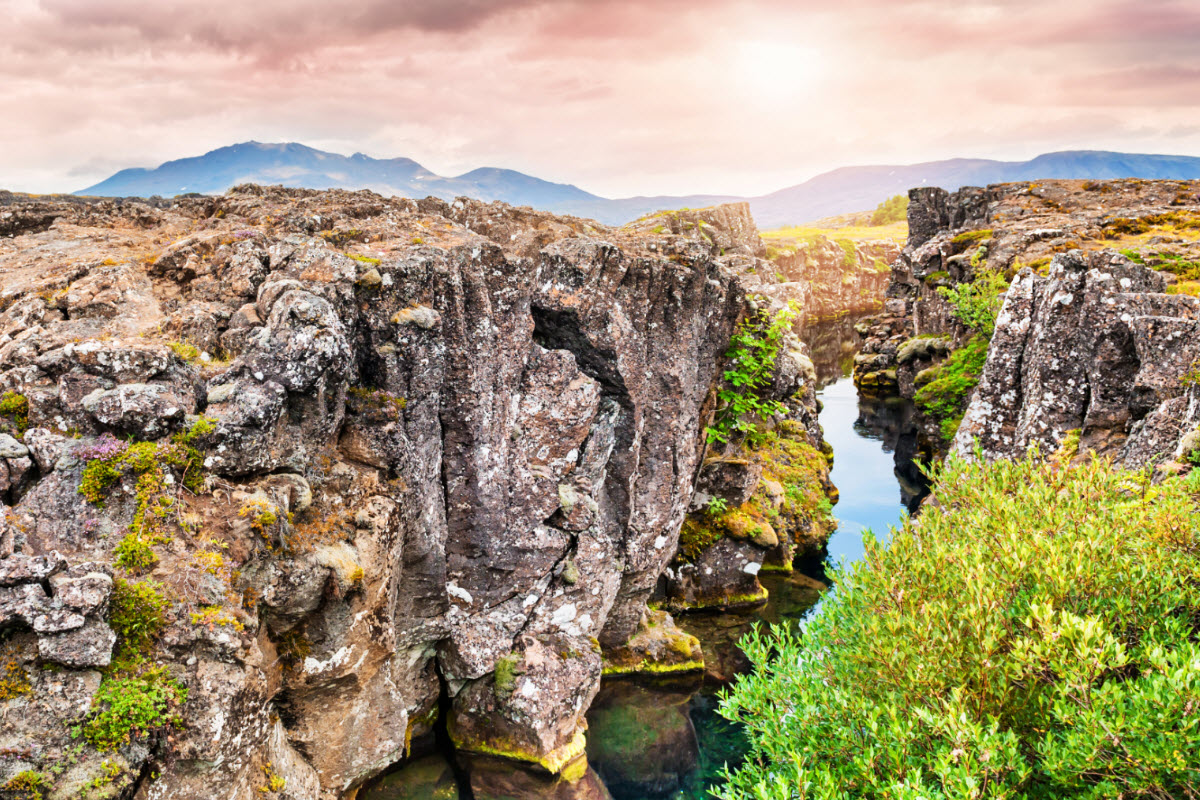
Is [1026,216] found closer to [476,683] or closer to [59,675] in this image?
[476,683]

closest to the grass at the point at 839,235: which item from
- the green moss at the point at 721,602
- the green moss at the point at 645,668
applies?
the green moss at the point at 721,602

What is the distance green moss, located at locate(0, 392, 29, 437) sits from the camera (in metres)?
14.0

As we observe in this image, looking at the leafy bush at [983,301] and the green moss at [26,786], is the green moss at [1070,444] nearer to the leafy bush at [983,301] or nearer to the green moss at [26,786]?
the leafy bush at [983,301]

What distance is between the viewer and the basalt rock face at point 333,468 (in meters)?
13.0

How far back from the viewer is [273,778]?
15.6 meters

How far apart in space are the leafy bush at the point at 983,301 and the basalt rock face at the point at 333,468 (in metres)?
21.9

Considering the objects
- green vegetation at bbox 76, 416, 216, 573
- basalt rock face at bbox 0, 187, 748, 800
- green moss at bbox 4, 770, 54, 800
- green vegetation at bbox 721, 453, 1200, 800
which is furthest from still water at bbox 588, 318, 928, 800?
green moss at bbox 4, 770, 54, 800

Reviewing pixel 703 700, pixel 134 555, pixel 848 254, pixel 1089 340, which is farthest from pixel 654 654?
pixel 848 254

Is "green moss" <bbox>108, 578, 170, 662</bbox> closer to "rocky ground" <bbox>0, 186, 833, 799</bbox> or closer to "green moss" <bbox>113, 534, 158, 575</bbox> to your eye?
"rocky ground" <bbox>0, 186, 833, 799</bbox>

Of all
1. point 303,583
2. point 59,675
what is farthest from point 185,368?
point 59,675

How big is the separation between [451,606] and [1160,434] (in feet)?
73.5

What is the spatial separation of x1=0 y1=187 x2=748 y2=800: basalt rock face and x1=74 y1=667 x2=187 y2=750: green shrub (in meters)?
0.11

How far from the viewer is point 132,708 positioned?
1208 cm

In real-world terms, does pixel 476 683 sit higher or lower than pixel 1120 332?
lower
